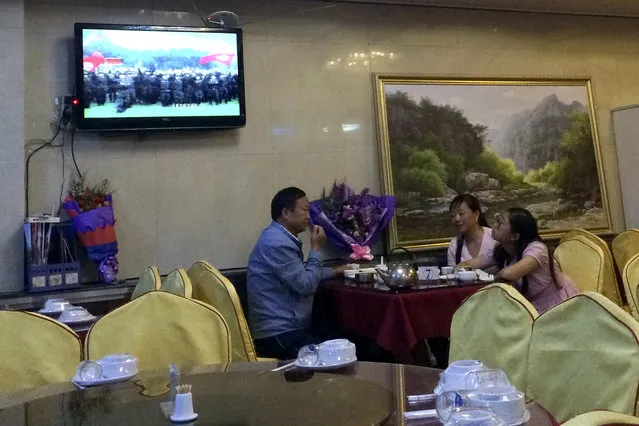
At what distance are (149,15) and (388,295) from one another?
2511 millimetres

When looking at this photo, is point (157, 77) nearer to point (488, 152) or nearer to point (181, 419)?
point (488, 152)

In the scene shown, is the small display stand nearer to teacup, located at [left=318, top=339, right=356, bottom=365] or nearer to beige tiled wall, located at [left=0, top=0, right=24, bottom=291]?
beige tiled wall, located at [left=0, top=0, right=24, bottom=291]

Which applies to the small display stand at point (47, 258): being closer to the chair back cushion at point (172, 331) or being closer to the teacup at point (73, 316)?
the teacup at point (73, 316)

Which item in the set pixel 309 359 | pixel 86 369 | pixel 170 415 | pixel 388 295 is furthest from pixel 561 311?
pixel 388 295

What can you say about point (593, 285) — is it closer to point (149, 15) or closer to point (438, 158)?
point (438, 158)

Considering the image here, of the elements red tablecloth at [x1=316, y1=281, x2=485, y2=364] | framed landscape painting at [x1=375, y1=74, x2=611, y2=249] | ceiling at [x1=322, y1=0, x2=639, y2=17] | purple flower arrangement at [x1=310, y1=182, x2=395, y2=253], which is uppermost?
ceiling at [x1=322, y1=0, x2=639, y2=17]

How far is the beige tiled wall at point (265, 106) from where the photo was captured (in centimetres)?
379

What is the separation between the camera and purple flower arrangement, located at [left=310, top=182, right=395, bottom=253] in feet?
13.0

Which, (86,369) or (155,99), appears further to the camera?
(155,99)

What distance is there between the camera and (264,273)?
122 inches

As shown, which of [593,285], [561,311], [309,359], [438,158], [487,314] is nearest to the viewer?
[561,311]

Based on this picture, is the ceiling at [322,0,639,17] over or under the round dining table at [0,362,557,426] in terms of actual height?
over

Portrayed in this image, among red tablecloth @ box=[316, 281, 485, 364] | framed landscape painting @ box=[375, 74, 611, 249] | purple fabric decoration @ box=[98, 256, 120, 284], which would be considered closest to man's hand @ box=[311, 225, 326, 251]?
red tablecloth @ box=[316, 281, 485, 364]

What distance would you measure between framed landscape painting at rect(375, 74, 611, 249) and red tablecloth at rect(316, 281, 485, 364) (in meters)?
1.28
